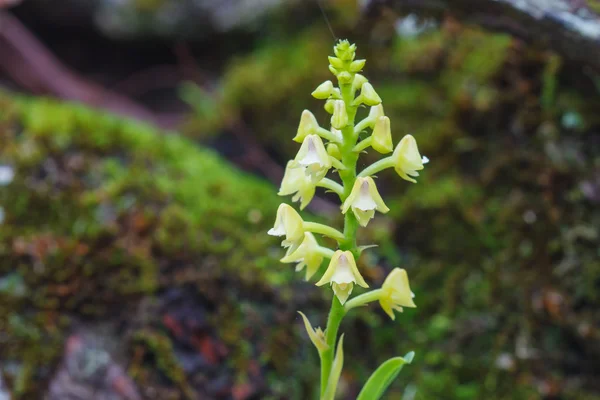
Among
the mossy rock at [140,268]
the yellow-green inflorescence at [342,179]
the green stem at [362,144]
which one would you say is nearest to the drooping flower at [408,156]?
the yellow-green inflorescence at [342,179]

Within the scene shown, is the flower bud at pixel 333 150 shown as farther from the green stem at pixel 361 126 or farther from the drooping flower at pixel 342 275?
the drooping flower at pixel 342 275

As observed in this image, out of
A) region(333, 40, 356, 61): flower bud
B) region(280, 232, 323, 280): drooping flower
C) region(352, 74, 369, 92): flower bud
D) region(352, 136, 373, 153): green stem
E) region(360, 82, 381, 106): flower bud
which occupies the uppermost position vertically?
region(333, 40, 356, 61): flower bud

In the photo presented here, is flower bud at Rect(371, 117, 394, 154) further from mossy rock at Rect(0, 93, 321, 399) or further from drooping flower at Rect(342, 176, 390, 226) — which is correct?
mossy rock at Rect(0, 93, 321, 399)

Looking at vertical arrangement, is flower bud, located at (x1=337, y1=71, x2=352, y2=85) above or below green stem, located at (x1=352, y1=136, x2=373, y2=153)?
above

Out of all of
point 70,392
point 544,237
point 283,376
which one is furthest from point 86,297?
point 544,237

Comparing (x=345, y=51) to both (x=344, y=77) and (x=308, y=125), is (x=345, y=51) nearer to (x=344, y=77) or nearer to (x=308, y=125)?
(x=344, y=77)

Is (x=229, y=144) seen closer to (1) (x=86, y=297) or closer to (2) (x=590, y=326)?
(1) (x=86, y=297)

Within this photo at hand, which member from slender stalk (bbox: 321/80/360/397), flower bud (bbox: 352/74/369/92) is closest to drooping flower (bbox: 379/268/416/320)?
slender stalk (bbox: 321/80/360/397)
